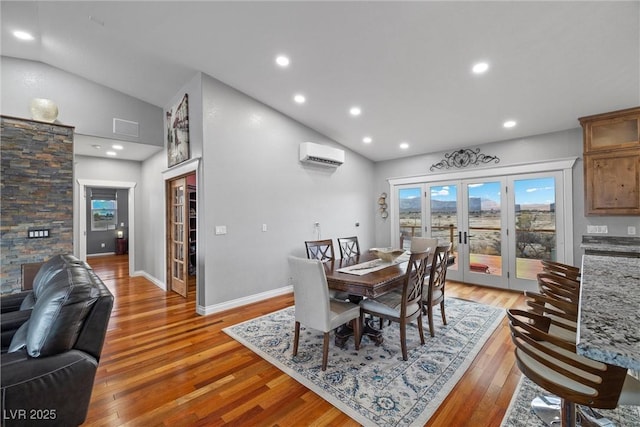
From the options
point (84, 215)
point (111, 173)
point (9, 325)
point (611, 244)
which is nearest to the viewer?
point (9, 325)

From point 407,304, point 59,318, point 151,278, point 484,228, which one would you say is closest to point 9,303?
point 59,318

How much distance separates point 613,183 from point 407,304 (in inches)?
136

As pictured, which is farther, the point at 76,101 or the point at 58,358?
the point at 76,101

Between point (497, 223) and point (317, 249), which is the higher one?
point (497, 223)

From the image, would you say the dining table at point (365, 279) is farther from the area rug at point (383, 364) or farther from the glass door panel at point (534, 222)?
the glass door panel at point (534, 222)

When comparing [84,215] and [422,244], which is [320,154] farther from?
[84,215]

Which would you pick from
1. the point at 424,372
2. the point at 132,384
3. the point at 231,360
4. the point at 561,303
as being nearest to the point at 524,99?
the point at 561,303

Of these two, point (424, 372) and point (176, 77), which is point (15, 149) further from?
point (424, 372)

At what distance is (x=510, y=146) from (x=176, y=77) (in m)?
5.58

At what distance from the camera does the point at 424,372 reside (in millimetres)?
2270

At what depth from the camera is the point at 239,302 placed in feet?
13.0

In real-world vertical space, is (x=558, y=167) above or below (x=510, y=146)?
below

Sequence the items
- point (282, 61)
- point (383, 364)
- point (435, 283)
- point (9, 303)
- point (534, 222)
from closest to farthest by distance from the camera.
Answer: point (9, 303) < point (383, 364) < point (435, 283) < point (282, 61) < point (534, 222)

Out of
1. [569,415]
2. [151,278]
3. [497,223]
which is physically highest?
[497,223]
